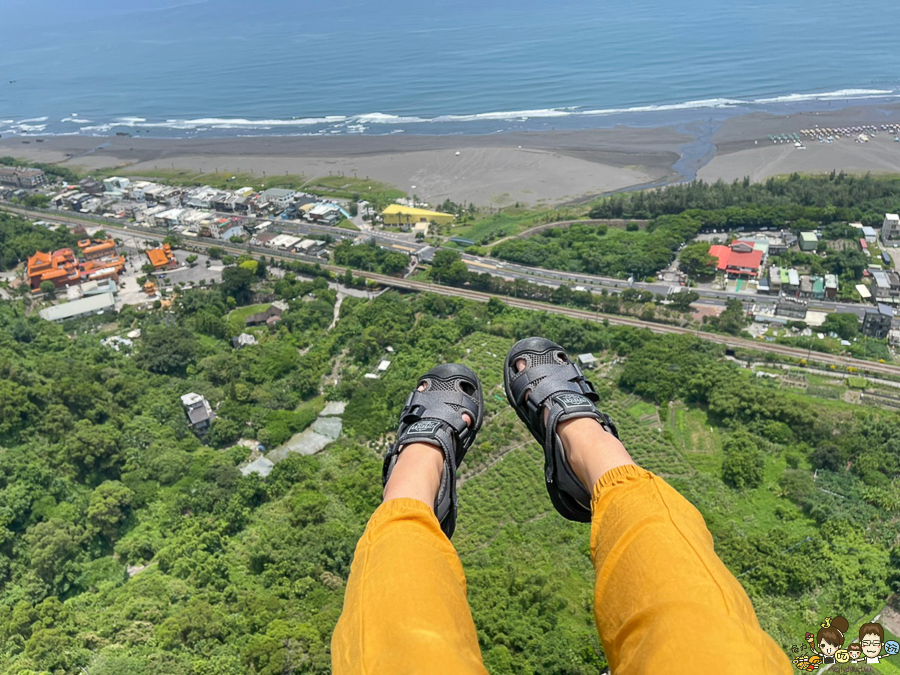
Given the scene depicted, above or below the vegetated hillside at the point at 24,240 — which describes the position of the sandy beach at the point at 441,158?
above

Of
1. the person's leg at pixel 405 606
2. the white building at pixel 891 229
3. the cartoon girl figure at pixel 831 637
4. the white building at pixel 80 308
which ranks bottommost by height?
the cartoon girl figure at pixel 831 637

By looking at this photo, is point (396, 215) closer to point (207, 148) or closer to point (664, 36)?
point (207, 148)

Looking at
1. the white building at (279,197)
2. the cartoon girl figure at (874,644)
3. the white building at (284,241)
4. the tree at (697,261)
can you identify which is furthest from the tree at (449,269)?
the cartoon girl figure at (874,644)

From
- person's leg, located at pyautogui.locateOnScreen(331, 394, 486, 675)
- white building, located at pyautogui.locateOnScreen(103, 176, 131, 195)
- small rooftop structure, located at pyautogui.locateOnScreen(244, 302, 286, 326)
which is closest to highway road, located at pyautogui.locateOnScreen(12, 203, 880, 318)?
small rooftop structure, located at pyautogui.locateOnScreen(244, 302, 286, 326)

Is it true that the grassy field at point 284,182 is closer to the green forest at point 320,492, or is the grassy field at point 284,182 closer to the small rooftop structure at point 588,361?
the green forest at point 320,492

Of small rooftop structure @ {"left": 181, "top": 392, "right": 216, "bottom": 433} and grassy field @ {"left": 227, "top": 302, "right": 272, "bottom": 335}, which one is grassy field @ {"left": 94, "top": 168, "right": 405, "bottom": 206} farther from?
small rooftop structure @ {"left": 181, "top": 392, "right": 216, "bottom": 433}

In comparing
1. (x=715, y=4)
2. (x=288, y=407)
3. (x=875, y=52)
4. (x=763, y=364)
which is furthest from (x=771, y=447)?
(x=715, y=4)
